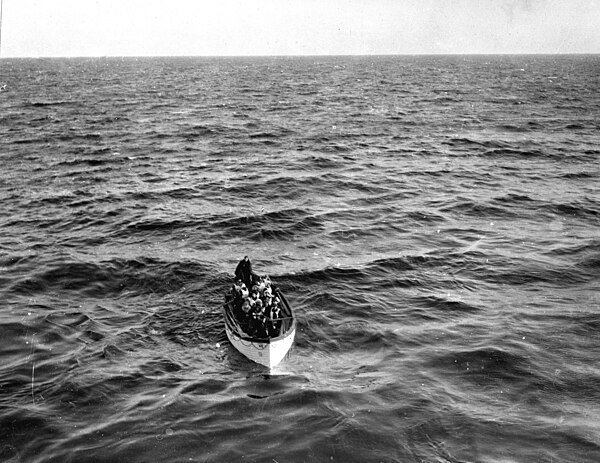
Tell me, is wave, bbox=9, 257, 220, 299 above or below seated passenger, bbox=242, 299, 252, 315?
below

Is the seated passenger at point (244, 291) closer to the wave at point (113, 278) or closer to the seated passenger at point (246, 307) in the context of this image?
the seated passenger at point (246, 307)

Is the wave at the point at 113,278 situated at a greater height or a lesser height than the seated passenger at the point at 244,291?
lesser

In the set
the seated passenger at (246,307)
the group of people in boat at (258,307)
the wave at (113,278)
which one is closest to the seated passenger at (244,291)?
the group of people in boat at (258,307)

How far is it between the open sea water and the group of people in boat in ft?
3.69

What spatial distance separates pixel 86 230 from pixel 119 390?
15.4 metres

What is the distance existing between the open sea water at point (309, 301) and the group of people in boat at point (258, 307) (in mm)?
1126

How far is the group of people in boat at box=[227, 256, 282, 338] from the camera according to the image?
16975 millimetres

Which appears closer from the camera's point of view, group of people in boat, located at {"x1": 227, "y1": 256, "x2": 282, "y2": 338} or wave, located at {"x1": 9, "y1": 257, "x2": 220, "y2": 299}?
group of people in boat, located at {"x1": 227, "y1": 256, "x2": 282, "y2": 338}

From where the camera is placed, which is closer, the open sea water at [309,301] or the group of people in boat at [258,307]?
the open sea water at [309,301]

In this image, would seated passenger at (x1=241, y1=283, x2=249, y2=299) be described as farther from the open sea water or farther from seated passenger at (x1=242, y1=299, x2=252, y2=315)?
the open sea water

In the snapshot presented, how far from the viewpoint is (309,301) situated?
21.4 metres

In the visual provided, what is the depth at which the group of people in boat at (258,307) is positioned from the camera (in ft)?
55.7

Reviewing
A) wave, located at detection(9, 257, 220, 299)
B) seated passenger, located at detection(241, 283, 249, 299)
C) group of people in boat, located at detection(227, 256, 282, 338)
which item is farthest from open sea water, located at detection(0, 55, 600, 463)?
seated passenger, located at detection(241, 283, 249, 299)

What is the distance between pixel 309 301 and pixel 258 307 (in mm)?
4151
